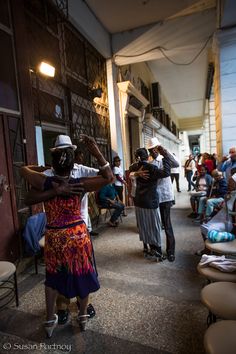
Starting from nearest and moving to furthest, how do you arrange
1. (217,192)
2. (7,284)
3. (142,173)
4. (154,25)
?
(7,284) → (142,173) → (217,192) → (154,25)

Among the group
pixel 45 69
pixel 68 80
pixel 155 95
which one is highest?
pixel 155 95

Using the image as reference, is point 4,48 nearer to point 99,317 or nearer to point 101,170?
point 101,170

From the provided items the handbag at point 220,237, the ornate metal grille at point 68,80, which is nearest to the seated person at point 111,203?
the ornate metal grille at point 68,80

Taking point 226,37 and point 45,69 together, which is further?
point 226,37

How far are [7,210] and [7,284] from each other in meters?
0.89

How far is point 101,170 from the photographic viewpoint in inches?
75.2

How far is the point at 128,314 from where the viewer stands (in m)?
2.35

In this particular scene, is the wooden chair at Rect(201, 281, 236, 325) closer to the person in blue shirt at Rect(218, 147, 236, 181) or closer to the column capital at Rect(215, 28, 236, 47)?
the person in blue shirt at Rect(218, 147, 236, 181)

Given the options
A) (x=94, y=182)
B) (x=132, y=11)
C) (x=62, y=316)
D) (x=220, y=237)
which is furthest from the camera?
(x=132, y=11)

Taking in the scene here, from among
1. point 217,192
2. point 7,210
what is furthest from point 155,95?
point 7,210

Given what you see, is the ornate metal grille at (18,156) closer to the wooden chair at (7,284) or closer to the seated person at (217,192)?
the wooden chair at (7,284)

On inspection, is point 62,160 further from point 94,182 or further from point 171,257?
point 171,257

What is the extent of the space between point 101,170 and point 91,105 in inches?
172

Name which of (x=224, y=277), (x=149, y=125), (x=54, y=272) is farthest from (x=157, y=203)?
(x=149, y=125)
